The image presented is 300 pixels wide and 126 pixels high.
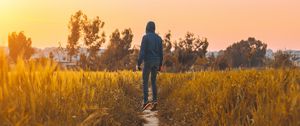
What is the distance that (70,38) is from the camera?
3314 inches

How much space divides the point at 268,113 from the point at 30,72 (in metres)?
2.72

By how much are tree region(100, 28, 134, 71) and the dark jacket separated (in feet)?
302

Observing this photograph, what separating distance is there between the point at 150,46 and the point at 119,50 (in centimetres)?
9728

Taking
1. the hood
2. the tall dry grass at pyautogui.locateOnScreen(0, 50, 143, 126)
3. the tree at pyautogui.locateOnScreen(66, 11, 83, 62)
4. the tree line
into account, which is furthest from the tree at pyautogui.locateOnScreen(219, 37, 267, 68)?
the tall dry grass at pyautogui.locateOnScreen(0, 50, 143, 126)

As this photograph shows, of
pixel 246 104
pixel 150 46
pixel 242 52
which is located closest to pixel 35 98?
pixel 246 104

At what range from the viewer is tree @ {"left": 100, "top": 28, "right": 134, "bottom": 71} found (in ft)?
350

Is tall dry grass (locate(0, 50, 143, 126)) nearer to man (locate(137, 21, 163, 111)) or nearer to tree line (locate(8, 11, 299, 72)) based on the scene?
man (locate(137, 21, 163, 111))

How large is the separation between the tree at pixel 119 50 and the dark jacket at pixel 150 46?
91957 mm

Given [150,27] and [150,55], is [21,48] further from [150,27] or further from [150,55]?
[150,27]

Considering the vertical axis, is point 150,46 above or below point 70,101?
above

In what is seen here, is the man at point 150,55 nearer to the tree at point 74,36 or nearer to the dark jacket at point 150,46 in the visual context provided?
the dark jacket at point 150,46

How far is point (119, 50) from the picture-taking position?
109500 millimetres

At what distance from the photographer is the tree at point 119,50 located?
350ft

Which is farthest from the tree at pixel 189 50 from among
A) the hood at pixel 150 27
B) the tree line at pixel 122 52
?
the hood at pixel 150 27
